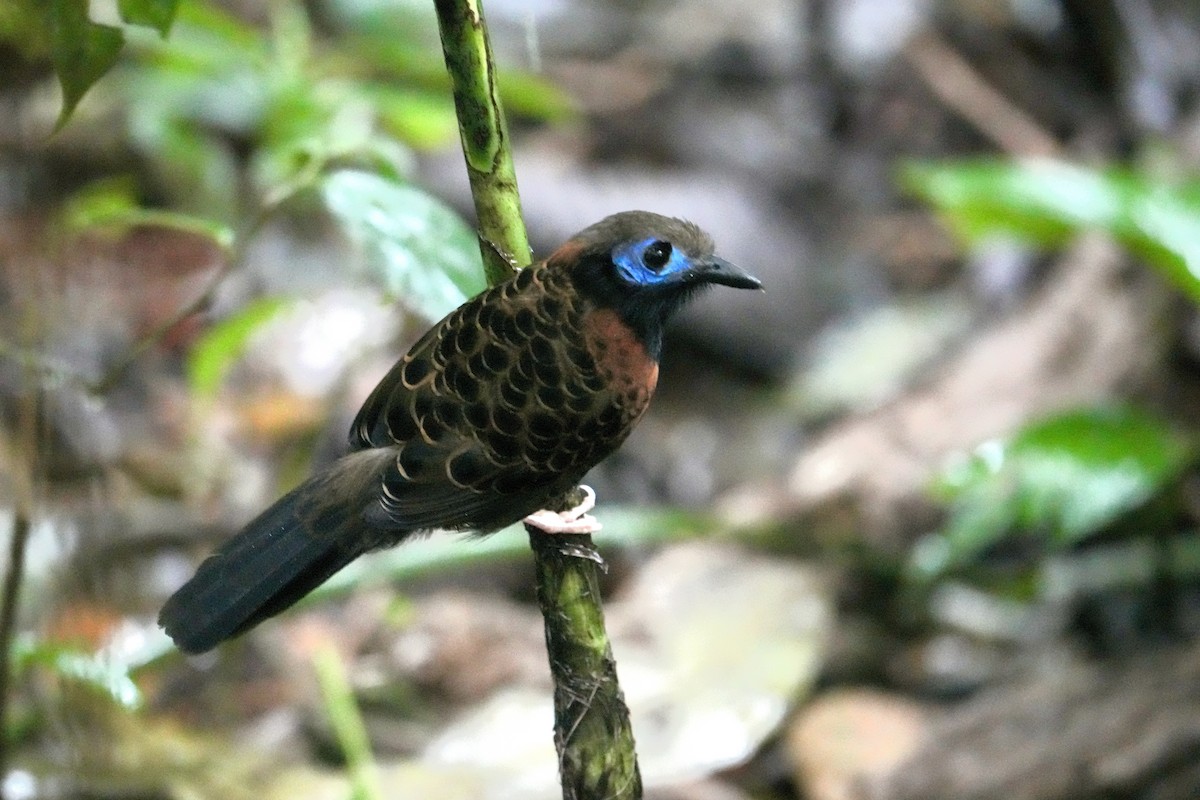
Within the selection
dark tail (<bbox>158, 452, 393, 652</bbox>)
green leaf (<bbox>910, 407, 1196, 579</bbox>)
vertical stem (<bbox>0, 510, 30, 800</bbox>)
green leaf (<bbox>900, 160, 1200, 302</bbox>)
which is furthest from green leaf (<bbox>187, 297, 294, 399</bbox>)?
green leaf (<bbox>900, 160, 1200, 302</bbox>)

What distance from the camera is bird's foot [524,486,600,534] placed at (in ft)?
6.25

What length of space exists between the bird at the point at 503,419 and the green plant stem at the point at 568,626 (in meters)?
0.11

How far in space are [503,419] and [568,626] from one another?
35cm

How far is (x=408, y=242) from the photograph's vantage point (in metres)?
2.09

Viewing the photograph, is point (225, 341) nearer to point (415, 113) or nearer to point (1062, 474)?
point (415, 113)

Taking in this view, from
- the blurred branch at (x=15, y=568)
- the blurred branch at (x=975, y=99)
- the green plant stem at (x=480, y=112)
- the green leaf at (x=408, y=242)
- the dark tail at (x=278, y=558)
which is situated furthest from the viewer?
the blurred branch at (x=975, y=99)

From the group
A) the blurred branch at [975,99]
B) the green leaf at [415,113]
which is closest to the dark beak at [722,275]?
the green leaf at [415,113]

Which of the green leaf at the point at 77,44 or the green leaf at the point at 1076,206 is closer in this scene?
the green leaf at the point at 77,44

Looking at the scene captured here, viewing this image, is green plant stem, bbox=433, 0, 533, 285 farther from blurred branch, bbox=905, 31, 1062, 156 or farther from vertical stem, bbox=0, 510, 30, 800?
blurred branch, bbox=905, 31, 1062, 156

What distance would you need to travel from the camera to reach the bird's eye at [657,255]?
1.89 m

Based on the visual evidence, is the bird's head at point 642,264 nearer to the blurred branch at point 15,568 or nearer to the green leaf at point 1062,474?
the blurred branch at point 15,568

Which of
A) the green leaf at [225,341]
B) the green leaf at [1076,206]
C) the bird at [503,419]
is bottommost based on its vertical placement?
the bird at [503,419]

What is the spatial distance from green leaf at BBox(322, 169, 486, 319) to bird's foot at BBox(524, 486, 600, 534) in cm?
38

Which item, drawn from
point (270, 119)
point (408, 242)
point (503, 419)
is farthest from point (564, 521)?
point (270, 119)
